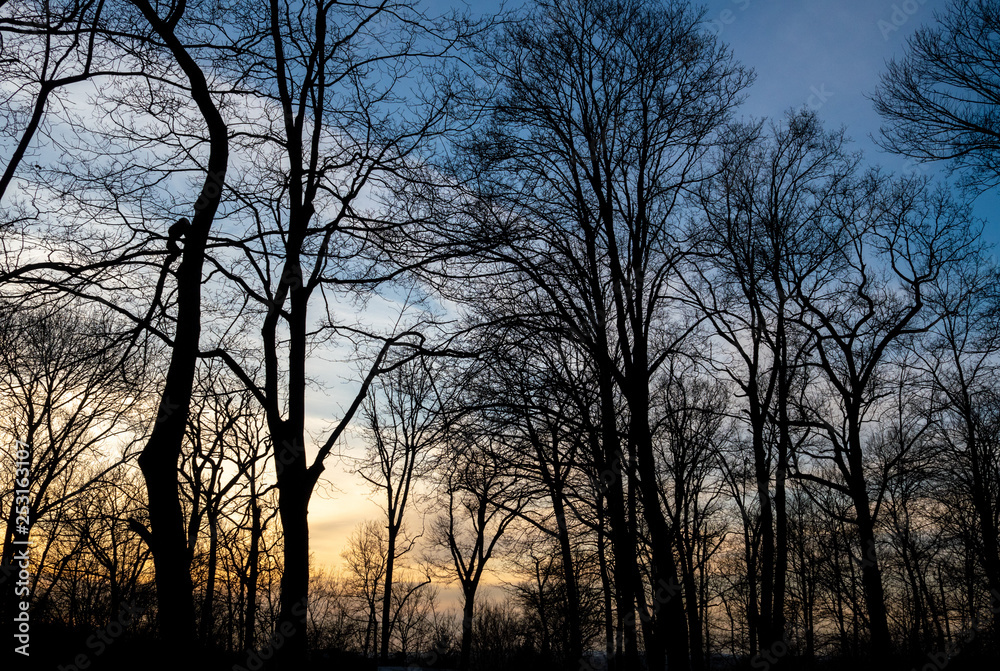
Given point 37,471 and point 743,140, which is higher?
point 743,140

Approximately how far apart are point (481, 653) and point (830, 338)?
87.7 feet

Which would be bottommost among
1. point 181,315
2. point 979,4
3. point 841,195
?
point 181,315

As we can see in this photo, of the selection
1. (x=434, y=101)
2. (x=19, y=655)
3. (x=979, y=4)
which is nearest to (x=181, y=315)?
(x=434, y=101)

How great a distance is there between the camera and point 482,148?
892 cm

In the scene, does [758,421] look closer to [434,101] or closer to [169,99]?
[434,101]

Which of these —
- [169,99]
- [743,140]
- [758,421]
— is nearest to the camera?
[169,99]

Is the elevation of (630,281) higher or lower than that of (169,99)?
lower

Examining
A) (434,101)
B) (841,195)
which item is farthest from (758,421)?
(434,101)

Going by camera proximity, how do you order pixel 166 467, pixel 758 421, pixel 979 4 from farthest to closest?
1. pixel 758 421
2. pixel 979 4
3. pixel 166 467

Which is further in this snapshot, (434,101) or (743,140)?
(743,140)

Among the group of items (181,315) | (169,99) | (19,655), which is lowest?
(19,655)

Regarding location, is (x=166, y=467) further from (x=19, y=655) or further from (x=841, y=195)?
(x=841, y=195)

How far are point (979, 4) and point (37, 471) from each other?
77.8ft

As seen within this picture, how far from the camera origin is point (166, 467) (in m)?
4.71
